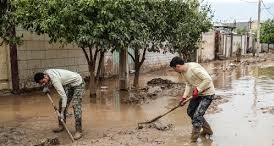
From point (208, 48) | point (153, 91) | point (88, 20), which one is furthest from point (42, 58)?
point (208, 48)

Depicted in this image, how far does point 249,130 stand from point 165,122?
175 cm

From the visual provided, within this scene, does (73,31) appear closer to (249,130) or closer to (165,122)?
(165,122)

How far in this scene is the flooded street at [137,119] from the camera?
756 cm

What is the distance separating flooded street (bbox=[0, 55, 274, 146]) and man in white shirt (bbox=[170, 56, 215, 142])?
15.7 inches

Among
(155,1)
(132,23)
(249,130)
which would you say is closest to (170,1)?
(155,1)

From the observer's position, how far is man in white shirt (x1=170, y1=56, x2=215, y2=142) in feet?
23.3

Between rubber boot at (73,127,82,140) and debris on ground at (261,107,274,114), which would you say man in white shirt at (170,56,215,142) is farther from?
debris on ground at (261,107,274,114)

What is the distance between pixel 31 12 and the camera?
418 inches

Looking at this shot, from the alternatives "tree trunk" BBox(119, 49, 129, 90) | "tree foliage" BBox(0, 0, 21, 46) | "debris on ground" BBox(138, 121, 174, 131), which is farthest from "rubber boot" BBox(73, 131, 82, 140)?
"tree trunk" BBox(119, 49, 129, 90)

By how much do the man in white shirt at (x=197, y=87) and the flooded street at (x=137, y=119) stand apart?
398 millimetres

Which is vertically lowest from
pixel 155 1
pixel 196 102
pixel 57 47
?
pixel 196 102

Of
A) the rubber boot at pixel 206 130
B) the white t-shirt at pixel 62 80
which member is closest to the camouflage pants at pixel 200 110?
the rubber boot at pixel 206 130

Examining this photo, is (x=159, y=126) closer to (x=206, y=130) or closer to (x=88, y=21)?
(x=206, y=130)

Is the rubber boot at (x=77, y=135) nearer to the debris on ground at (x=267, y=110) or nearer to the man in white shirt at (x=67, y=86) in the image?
the man in white shirt at (x=67, y=86)
